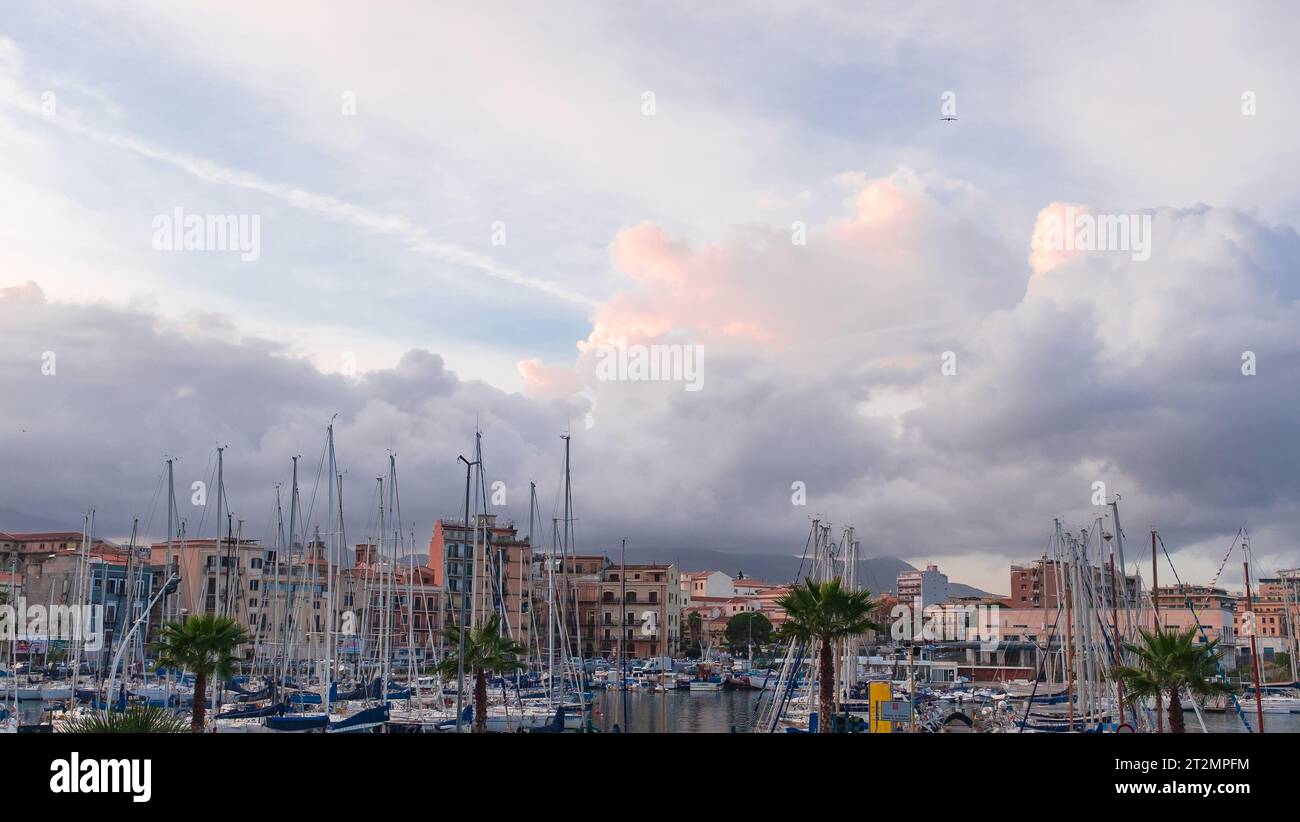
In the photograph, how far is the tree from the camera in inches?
6772

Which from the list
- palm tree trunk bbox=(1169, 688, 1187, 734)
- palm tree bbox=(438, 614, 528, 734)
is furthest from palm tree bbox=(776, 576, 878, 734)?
palm tree trunk bbox=(1169, 688, 1187, 734)

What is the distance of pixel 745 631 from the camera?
576 feet

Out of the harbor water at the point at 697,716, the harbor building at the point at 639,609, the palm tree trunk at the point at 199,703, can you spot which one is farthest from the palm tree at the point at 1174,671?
the harbor building at the point at 639,609

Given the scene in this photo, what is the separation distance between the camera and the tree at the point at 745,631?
564 ft

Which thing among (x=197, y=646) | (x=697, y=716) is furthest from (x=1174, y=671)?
(x=697, y=716)

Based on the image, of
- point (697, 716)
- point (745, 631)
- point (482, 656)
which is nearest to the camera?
point (482, 656)

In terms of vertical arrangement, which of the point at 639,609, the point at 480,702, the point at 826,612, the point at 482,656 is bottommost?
the point at 639,609

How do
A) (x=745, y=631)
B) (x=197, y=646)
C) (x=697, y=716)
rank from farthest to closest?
1. (x=745, y=631)
2. (x=697, y=716)
3. (x=197, y=646)

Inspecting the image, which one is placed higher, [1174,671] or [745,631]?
[1174,671]

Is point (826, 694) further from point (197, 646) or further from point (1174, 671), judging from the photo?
point (197, 646)

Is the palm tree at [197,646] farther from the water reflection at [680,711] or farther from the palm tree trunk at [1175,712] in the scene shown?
the water reflection at [680,711]

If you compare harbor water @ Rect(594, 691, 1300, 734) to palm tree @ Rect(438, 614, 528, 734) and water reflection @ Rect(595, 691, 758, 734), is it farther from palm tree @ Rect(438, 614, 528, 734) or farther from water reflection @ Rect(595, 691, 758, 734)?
palm tree @ Rect(438, 614, 528, 734)
